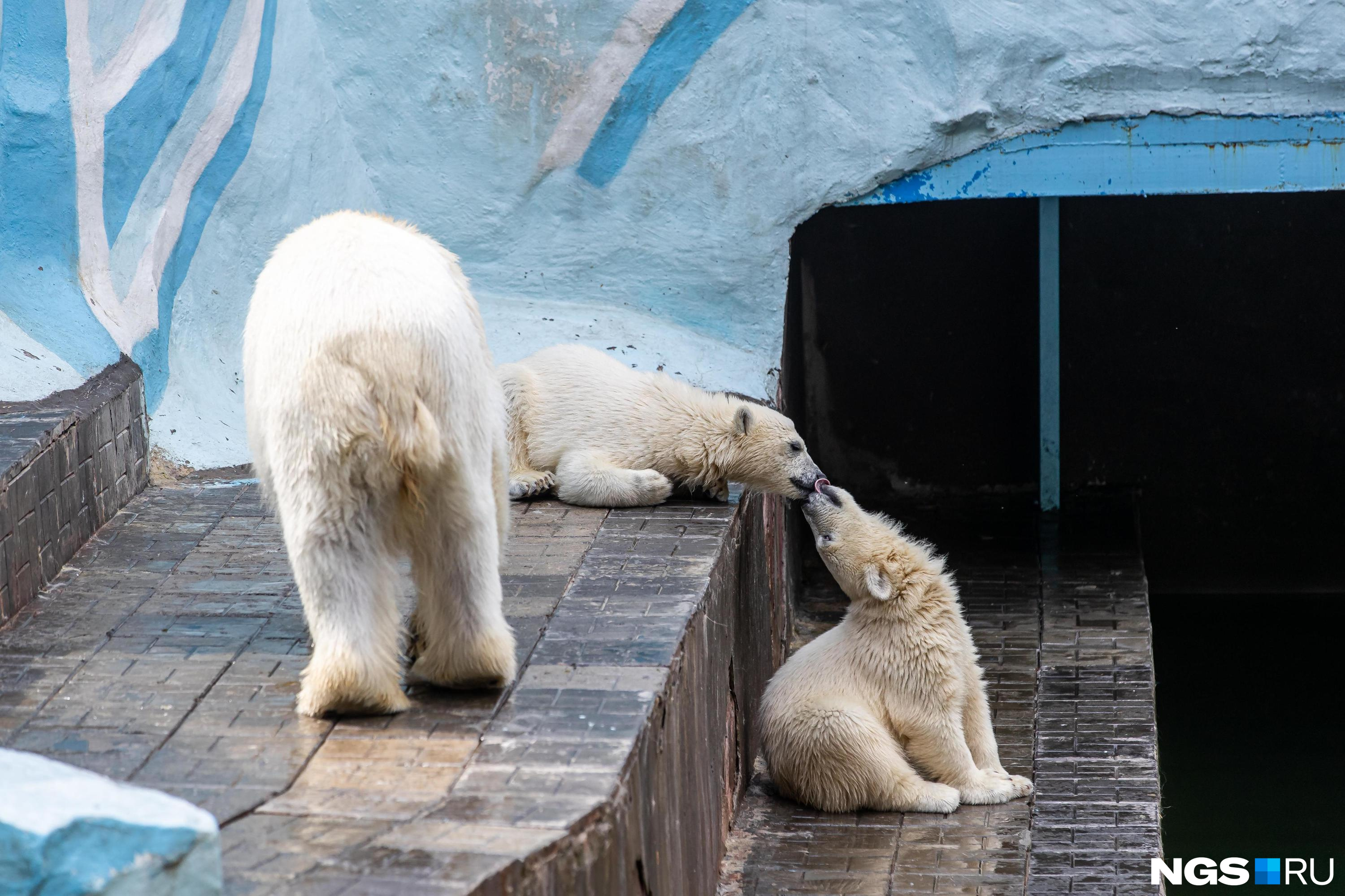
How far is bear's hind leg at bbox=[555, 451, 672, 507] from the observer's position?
5.79 meters

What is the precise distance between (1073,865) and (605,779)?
2376 millimetres

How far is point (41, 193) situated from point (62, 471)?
140 centimetres

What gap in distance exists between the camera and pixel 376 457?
362 centimetres

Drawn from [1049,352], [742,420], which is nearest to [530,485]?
[742,420]

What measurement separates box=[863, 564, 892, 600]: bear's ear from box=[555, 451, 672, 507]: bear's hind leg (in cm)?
80

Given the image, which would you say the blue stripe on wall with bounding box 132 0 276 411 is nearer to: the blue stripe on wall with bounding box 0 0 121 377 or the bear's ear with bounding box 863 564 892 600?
the blue stripe on wall with bounding box 0 0 121 377

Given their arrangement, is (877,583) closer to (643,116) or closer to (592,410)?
(592,410)

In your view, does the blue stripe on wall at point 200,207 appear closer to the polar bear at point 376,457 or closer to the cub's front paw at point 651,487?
the cub's front paw at point 651,487

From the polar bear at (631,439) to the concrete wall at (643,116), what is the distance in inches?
45.7

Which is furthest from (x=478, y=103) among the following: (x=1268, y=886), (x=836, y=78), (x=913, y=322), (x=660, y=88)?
(x=1268, y=886)

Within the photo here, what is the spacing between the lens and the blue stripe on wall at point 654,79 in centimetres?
741

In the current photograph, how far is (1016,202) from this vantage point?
1011 cm

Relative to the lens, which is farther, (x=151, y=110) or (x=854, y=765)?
(x=151, y=110)

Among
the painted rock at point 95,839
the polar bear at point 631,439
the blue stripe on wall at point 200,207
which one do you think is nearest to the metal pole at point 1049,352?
the polar bear at point 631,439
